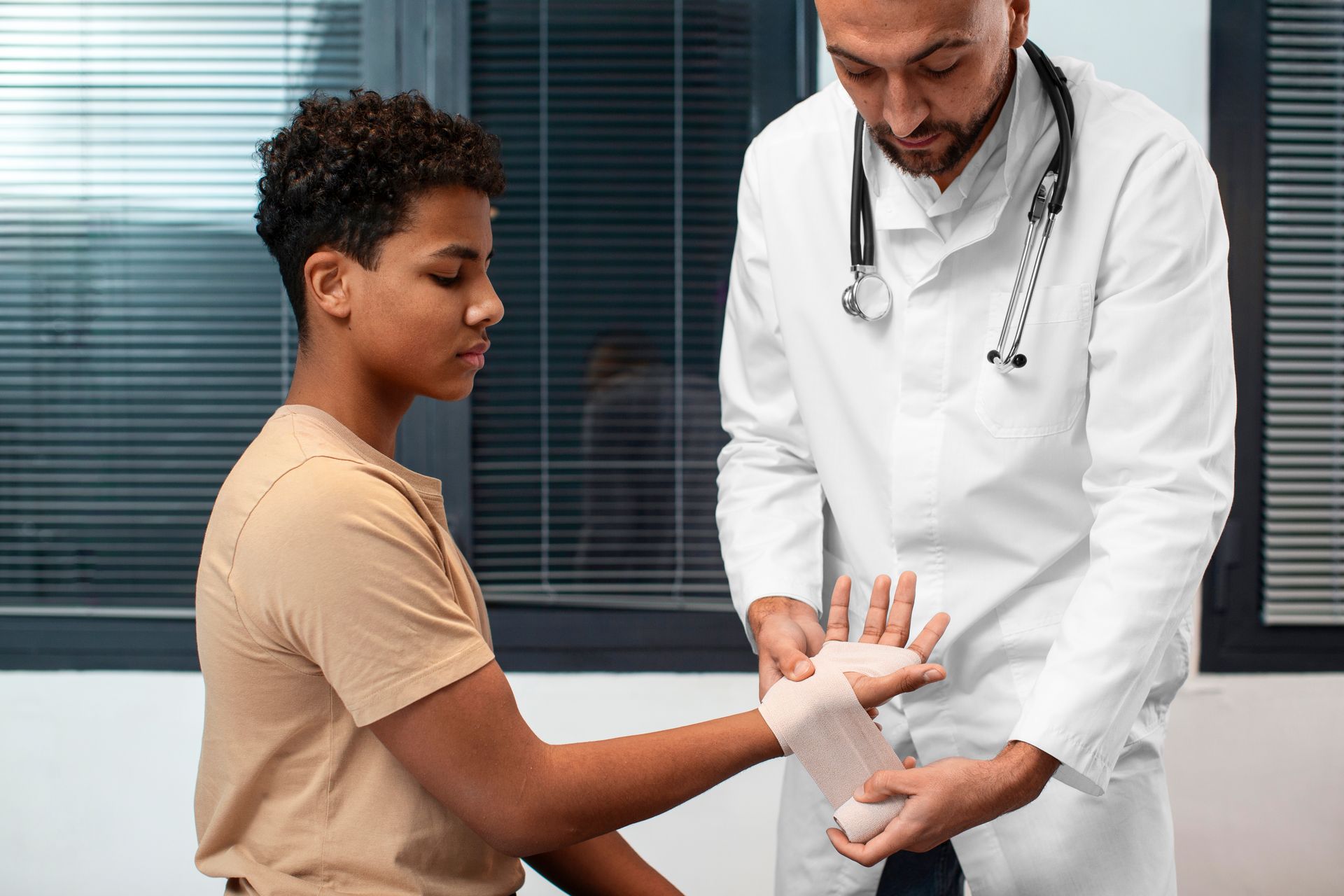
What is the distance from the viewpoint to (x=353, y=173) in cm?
97

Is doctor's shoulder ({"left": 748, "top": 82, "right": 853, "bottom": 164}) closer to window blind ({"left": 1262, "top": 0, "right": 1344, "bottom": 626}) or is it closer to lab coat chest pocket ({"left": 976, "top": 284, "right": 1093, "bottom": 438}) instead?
lab coat chest pocket ({"left": 976, "top": 284, "right": 1093, "bottom": 438})

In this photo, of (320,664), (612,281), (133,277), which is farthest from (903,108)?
(133,277)

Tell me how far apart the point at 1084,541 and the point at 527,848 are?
0.71 m

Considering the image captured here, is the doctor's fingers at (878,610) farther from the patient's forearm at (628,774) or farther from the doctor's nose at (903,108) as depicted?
the doctor's nose at (903,108)

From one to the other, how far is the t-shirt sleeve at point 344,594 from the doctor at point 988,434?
1.30ft

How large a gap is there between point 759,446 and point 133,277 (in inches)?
63.1

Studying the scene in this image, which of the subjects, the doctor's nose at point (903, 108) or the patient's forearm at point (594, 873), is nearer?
the doctor's nose at point (903, 108)

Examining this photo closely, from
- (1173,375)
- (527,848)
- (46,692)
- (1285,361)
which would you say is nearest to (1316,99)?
(1285,361)

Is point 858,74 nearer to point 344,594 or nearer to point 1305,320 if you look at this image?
point 344,594

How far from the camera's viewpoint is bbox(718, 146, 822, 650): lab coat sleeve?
4.30 ft

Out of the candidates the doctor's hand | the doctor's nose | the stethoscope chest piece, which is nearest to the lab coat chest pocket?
the stethoscope chest piece

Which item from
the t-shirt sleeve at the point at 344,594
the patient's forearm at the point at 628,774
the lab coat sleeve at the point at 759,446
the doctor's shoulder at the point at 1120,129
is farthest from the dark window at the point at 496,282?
the t-shirt sleeve at the point at 344,594

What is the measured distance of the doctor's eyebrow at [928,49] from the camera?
3.26ft

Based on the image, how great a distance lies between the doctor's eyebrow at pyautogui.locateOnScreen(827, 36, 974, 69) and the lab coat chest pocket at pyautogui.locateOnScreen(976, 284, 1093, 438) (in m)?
0.29
